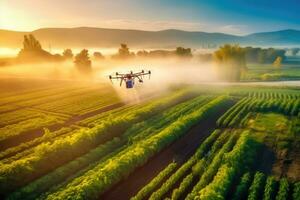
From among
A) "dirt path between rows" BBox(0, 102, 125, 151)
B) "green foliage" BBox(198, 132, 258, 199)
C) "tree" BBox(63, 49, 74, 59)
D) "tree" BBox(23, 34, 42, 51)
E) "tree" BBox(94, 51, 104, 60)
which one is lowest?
"dirt path between rows" BBox(0, 102, 125, 151)

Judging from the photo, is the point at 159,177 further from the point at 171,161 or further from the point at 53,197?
the point at 53,197

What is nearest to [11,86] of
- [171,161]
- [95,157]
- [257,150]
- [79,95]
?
[79,95]

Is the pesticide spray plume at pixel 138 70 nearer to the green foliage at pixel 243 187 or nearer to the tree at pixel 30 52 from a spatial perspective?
the tree at pixel 30 52

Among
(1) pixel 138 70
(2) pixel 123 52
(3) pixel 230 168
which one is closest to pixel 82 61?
(1) pixel 138 70

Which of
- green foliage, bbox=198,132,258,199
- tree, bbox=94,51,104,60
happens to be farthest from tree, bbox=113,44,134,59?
green foliage, bbox=198,132,258,199

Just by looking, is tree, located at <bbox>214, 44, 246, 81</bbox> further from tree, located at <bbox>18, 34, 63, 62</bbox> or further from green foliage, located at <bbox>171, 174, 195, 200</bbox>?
green foliage, located at <bbox>171, 174, 195, 200</bbox>

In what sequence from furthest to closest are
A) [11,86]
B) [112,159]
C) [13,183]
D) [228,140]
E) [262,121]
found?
[11,86], [262,121], [228,140], [112,159], [13,183]
